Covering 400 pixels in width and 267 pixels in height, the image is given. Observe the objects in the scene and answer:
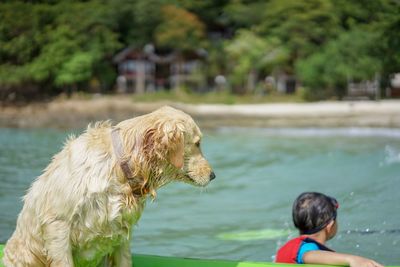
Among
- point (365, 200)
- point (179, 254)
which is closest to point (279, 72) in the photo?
point (365, 200)

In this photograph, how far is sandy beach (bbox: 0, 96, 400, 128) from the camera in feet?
71.8

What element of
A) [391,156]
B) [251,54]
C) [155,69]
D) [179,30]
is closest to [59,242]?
[391,156]

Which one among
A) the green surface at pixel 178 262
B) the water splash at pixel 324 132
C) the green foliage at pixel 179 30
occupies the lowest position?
the water splash at pixel 324 132

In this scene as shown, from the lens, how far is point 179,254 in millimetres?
5520

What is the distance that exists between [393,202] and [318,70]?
23905mm

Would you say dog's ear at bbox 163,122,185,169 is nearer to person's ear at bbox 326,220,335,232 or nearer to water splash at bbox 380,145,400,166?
person's ear at bbox 326,220,335,232

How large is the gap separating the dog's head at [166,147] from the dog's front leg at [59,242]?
1.41ft

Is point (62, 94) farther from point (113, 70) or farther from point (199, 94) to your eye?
point (199, 94)

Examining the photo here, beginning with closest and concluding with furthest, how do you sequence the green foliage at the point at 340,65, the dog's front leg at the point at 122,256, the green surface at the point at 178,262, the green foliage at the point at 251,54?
the dog's front leg at the point at 122,256, the green surface at the point at 178,262, the green foliage at the point at 340,65, the green foliage at the point at 251,54

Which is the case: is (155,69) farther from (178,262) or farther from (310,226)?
(178,262)

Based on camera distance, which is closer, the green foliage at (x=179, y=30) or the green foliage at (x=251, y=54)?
the green foliage at (x=251, y=54)

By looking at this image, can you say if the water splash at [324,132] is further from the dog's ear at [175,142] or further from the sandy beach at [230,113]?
the dog's ear at [175,142]

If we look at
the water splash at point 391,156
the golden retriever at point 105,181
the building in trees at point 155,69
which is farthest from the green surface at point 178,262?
the building in trees at point 155,69

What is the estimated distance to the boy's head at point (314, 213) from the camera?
11.3ft
